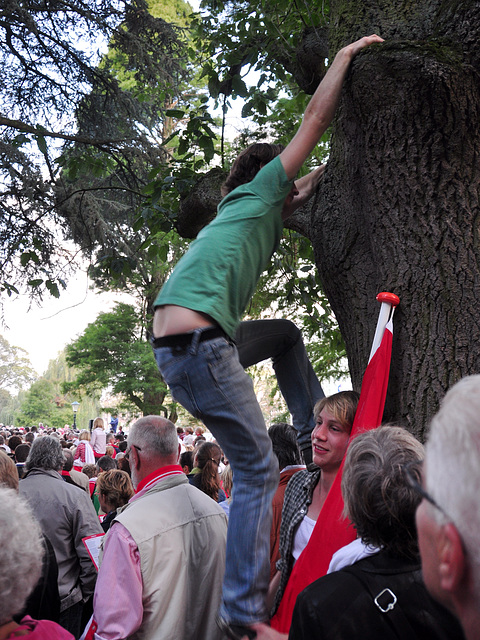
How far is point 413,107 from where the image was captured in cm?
287

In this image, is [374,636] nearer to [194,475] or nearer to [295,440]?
[295,440]

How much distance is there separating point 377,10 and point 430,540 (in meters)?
3.06

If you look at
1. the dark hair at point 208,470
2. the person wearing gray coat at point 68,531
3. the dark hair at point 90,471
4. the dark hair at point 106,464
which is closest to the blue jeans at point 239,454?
the person wearing gray coat at point 68,531

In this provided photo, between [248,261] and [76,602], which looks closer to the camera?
[248,261]

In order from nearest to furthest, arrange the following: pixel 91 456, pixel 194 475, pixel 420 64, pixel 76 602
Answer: pixel 420 64
pixel 76 602
pixel 194 475
pixel 91 456

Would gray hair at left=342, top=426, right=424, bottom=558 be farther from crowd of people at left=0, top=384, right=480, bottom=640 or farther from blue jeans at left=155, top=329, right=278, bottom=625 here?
blue jeans at left=155, top=329, right=278, bottom=625

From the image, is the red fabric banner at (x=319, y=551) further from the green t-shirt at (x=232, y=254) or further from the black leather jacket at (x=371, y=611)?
the green t-shirt at (x=232, y=254)

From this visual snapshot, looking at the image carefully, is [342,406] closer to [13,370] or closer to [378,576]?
[378,576]

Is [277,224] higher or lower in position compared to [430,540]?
higher

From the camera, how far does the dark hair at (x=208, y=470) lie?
5.55 metres

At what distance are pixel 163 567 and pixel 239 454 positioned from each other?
0.70 metres

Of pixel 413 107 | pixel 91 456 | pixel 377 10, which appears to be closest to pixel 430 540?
pixel 413 107

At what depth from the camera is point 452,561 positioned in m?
0.91

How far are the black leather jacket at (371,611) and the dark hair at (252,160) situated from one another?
1.80 meters
